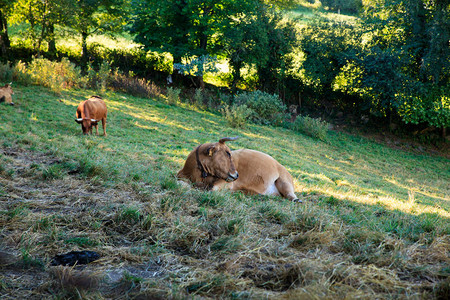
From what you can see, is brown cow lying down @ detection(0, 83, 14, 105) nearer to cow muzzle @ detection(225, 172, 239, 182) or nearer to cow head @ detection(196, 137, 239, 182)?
cow head @ detection(196, 137, 239, 182)

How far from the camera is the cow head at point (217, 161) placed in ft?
19.0

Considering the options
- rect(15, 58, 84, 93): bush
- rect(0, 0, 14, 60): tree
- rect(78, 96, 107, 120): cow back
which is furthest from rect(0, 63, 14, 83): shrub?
rect(78, 96, 107, 120): cow back

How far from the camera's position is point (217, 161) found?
587cm

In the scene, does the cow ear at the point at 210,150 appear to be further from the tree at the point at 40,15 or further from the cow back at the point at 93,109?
the tree at the point at 40,15

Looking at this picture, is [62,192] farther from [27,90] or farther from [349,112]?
[349,112]

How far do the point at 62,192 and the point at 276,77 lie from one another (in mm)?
22343

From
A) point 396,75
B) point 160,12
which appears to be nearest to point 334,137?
point 396,75

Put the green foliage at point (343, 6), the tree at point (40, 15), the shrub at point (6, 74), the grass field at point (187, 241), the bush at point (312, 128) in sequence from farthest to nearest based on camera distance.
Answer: the green foliage at point (343, 6) < the tree at point (40, 15) < the bush at point (312, 128) < the shrub at point (6, 74) < the grass field at point (187, 241)

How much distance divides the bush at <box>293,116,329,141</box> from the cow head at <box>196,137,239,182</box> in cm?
1297

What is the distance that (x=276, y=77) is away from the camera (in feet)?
82.5

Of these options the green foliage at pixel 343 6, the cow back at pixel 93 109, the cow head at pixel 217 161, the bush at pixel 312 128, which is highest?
the green foliage at pixel 343 6

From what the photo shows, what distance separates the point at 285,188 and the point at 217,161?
1328mm

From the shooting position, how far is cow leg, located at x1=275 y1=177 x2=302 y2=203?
19.8ft

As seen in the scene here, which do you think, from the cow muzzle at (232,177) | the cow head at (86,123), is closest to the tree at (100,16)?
the cow head at (86,123)
